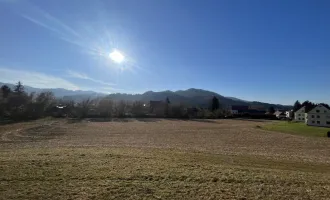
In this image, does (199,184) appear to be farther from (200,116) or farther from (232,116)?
(232,116)

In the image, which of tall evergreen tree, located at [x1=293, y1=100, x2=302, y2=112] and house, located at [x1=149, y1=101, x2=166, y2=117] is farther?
tall evergreen tree, located at [x1=293, y1=100, x2=302, y2=112]

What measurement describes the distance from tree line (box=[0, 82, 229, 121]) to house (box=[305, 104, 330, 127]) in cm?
4704

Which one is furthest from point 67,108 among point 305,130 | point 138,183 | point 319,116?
point 138,183

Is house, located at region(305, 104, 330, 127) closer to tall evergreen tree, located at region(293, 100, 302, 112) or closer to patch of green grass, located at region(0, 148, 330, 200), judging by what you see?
tall evergreen tree, located at region(293, 100, 302, 112)

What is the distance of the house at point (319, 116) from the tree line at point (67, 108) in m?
47.0

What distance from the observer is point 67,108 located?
4215 inches

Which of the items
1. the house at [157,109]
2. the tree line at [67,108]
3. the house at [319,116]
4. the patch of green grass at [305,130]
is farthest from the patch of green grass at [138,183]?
the house at [157,109]

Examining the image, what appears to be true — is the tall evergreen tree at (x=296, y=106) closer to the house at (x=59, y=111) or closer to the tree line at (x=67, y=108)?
the tree line at (x=67, y=108)

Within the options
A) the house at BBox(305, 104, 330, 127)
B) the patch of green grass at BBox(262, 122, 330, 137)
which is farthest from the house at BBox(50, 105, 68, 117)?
the house at BBox(305, 104, 330, 127)

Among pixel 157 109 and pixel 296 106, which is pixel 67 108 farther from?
pixel 296 106

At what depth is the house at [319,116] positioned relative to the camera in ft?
237

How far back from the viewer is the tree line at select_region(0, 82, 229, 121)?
86.7m

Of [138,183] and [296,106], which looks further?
[296,106]

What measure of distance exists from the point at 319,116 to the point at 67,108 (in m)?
89.3
